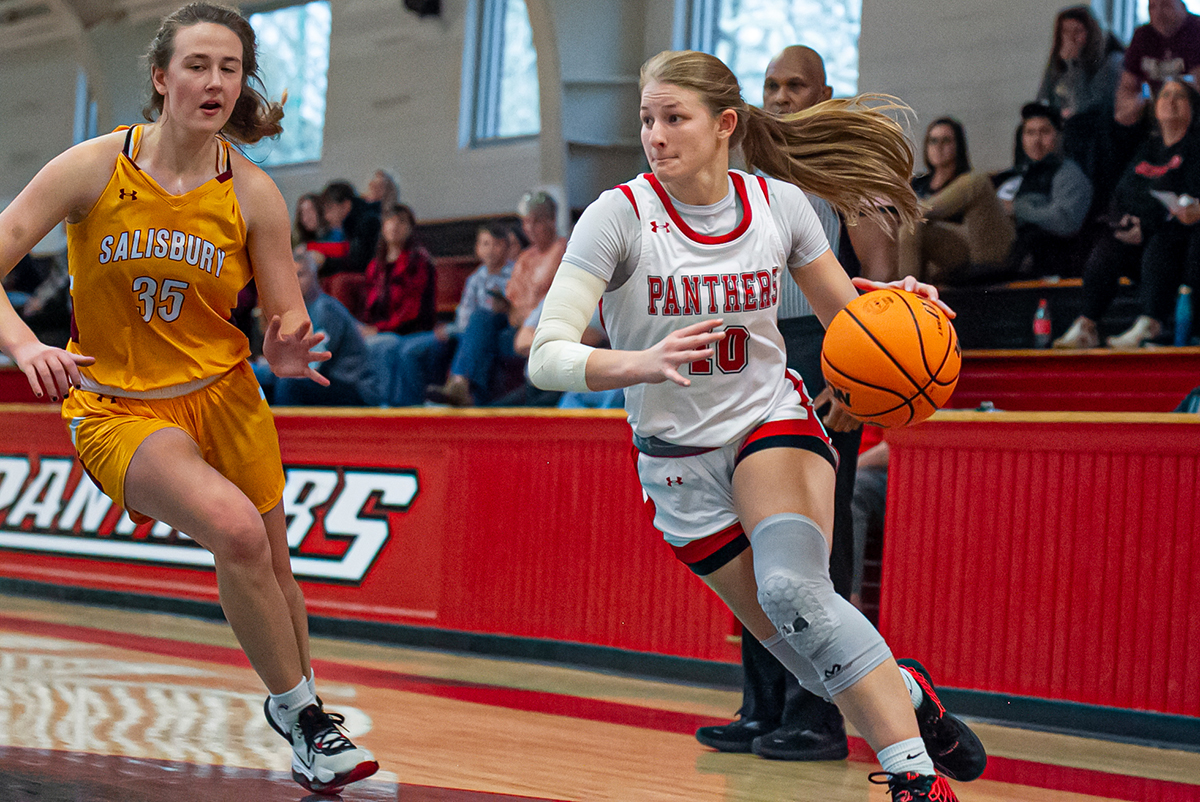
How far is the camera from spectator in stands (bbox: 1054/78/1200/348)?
640cm

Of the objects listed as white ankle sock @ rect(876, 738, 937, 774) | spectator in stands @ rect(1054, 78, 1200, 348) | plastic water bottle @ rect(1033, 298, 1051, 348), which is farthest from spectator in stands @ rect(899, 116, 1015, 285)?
white ankle sock @ rect(876, 738, 937, 774)

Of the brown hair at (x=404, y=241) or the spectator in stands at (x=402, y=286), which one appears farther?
the brown hair at (x=404, y=241)

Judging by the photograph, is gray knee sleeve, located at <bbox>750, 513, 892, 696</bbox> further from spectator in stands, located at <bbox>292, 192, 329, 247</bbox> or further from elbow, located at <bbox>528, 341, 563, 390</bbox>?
spectator in stands, located at <bbox>292, 192, 329, 247</bbox>

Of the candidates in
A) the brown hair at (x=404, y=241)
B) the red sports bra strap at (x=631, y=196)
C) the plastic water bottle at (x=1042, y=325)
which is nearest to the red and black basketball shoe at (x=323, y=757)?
the red sports bra strap at (x=631, y=196)

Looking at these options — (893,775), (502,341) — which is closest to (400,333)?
(502,341)

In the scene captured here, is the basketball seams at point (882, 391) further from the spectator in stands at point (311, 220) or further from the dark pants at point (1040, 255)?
the spectator in stands at point (311, 220)

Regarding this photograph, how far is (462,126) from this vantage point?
44.4 ft

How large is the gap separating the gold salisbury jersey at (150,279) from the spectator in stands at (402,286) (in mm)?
6221

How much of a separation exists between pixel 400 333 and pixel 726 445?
669 centimetres

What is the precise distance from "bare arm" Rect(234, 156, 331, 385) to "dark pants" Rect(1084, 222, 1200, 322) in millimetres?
4895

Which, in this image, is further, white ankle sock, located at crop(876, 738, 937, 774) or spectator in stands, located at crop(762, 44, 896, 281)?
spectator in stands, located at crop(762, 44, 896, 281)

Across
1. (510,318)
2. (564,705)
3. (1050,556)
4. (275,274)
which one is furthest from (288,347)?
(510,318)

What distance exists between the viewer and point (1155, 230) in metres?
6.52

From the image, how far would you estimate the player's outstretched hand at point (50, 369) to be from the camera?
8.58 ft
